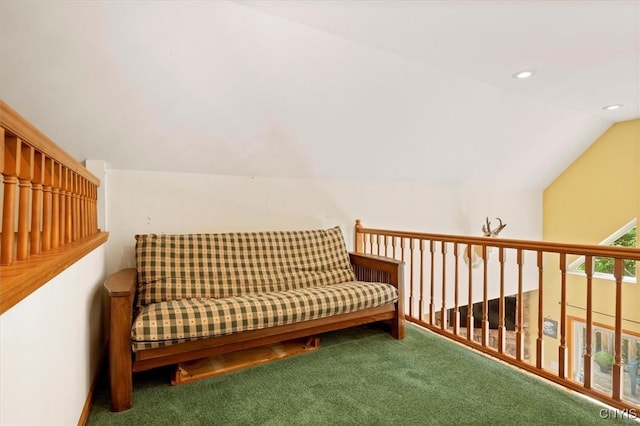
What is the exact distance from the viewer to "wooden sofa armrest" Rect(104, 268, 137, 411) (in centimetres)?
161

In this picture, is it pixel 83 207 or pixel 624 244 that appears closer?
pixel 83 207

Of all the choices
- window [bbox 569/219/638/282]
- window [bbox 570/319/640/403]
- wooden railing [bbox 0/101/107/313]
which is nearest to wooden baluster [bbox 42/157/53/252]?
wooden railing [bbox 0/101/107/313]

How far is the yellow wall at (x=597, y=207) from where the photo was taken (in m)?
4.30

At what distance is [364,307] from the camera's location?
2.32m

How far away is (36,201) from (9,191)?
0.77 ft

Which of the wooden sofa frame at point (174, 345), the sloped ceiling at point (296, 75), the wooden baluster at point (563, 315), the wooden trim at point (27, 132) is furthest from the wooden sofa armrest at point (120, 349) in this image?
the wooden baluster at point (563, 315)

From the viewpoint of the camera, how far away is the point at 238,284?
244cm

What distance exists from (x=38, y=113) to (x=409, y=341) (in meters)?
2.87

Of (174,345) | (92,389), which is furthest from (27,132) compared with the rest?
(92,389)

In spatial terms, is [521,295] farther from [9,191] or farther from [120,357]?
[9,191]

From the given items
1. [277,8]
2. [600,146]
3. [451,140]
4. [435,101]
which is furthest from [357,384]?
[600,146]

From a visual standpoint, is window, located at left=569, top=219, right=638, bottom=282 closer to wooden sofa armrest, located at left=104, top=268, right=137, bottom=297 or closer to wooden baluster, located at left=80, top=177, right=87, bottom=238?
wooden sofa armrest, located at left=104, top=268, right=137, bottom=297

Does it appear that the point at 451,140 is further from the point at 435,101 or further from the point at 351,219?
the point at 351,219

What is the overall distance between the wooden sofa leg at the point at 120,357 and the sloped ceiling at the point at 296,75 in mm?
1296
